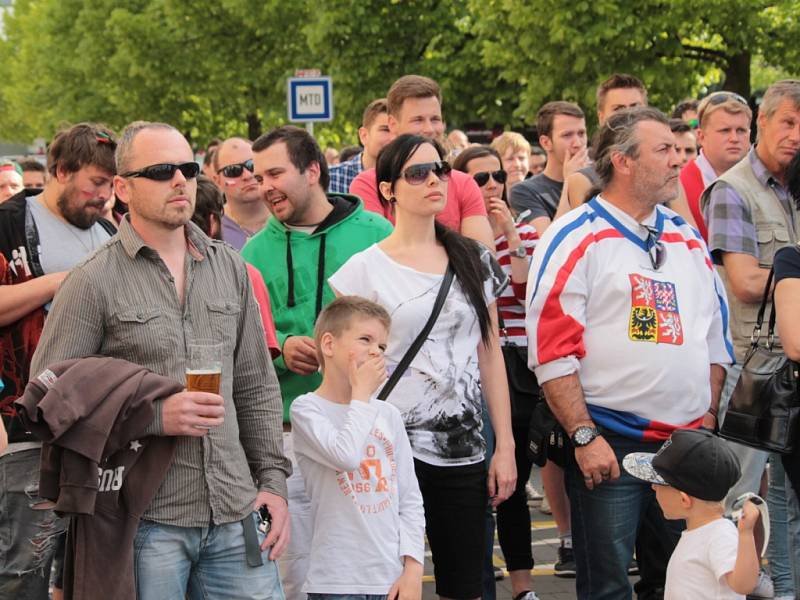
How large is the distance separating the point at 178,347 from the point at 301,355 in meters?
1.10

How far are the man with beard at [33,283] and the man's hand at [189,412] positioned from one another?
1.28 meters

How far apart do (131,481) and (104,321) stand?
493 millimetres

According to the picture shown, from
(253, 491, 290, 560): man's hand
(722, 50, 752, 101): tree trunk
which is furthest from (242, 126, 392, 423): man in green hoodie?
(722, 50, 752, 101): tree trunk

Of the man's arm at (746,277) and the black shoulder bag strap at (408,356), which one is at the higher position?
the man's arm at (746,277)

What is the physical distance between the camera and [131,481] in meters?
3.89

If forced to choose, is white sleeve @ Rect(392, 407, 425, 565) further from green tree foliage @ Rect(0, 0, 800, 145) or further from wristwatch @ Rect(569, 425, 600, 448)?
green tree foliage @ Rect(0, 0, 800, 145)

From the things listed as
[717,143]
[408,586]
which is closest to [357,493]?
[408,586]

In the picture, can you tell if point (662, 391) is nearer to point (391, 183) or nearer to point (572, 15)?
point (391, 183)

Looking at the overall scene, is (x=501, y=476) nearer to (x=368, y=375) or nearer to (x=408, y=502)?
(x=408, y=502)

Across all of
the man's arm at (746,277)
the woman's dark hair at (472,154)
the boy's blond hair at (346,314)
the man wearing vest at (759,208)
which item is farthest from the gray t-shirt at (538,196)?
the boy's blond hair at (346,314)

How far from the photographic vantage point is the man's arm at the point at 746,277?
6031 mm

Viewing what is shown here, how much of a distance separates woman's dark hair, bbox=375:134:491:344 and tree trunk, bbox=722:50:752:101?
1817 centimetres

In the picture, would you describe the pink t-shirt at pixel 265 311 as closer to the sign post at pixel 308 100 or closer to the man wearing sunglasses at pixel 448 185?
the man wearing sunglasses at pixel 448 185

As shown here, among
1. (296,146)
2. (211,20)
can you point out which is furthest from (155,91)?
(296,146)
